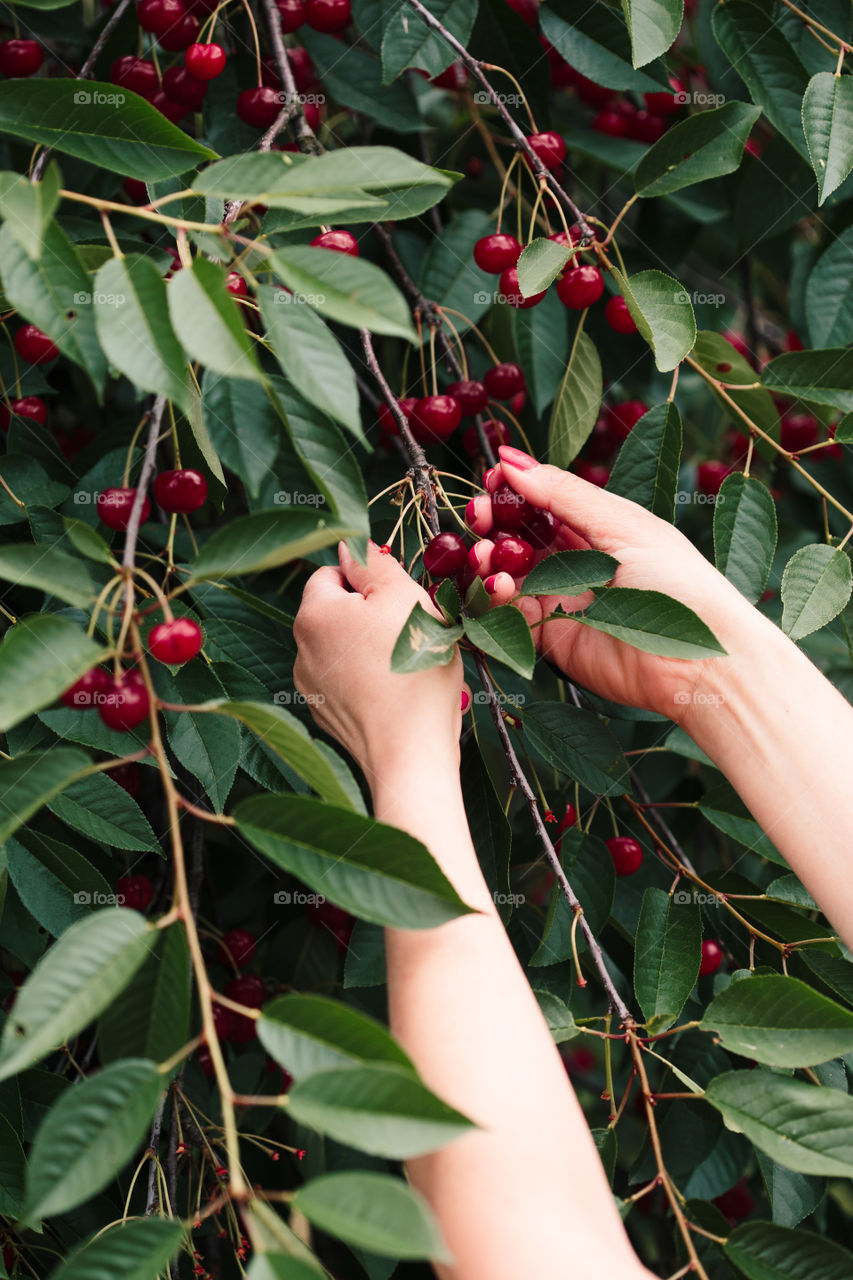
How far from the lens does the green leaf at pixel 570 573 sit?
1078 millimetres

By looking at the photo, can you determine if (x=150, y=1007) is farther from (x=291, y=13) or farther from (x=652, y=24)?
(x=291, y=13)

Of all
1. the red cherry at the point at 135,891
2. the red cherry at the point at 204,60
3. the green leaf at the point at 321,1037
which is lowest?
the red cherry at the point at 135,891

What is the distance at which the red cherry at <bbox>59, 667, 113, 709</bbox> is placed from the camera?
0.89 metres

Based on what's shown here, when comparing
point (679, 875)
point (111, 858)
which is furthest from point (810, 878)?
point (111, 858)

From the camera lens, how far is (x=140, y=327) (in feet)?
2.55

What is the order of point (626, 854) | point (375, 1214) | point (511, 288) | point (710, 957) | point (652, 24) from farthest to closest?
1. point (710, 957)
2. point (626, 854)
3. point (511, 288)
4. point (652, 24)
5. point (375, 1214)

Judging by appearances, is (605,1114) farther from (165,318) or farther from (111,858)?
(165,318)

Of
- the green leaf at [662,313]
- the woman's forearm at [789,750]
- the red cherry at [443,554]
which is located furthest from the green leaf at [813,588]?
the red cherry at [443,554]

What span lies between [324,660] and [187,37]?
103 cm

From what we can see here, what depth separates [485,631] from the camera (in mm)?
1021

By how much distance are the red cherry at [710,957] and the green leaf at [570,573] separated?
2.75 feet

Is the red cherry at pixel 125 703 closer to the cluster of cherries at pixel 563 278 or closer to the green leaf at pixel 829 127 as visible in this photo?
the cluster of cherries at pixel 563 278

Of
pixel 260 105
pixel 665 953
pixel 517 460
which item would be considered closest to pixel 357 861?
pixel 665 953

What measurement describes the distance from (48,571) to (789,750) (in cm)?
83
